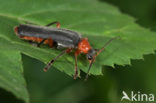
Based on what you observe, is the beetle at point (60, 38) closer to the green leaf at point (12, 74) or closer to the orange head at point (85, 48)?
the orange head at point (85, 48)

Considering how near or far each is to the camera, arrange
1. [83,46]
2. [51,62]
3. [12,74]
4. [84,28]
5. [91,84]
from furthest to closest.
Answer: [91,84], [84,28], [83,46], [51,62], [12,74]

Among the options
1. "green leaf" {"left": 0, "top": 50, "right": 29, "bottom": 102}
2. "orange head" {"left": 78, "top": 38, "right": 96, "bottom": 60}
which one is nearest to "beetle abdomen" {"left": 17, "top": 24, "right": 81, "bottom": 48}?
"orange head" {"left": 78, "top": 38, "right": 96, "bottom": 60}

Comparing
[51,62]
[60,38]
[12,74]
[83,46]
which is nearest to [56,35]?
[60,38]

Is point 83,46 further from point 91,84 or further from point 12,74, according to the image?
point 12,74

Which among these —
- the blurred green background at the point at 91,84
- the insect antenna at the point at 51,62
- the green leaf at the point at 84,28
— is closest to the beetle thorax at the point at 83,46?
the green leaf at the point at 84,28

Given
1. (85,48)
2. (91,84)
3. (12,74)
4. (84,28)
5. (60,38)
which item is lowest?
(91,84)

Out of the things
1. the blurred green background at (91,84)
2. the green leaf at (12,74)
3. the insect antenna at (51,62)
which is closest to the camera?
the green leaf at (12,74)

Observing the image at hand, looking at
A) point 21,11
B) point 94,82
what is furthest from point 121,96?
point 21,11
